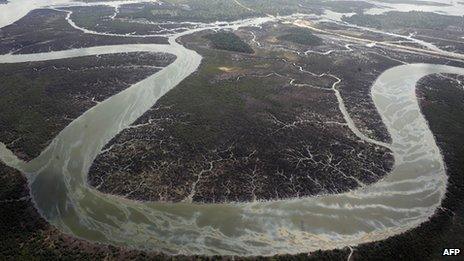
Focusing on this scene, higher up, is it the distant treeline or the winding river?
the winding river

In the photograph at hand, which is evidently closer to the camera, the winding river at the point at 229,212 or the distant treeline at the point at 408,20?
the winding river at the point at 229,212

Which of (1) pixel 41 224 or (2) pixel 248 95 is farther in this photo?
(2) pixel 248 95

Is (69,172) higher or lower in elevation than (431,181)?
higher

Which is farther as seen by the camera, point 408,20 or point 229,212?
point 408,20

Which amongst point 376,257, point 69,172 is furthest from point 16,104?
point 376,257

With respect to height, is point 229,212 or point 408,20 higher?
point 229,212

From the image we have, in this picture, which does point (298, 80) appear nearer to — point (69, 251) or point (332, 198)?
point (332, 198)

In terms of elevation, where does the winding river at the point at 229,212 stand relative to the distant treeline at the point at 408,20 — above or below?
above

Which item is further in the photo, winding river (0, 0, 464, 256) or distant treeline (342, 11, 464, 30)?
distant treeline (342, 11, 464, 30)
